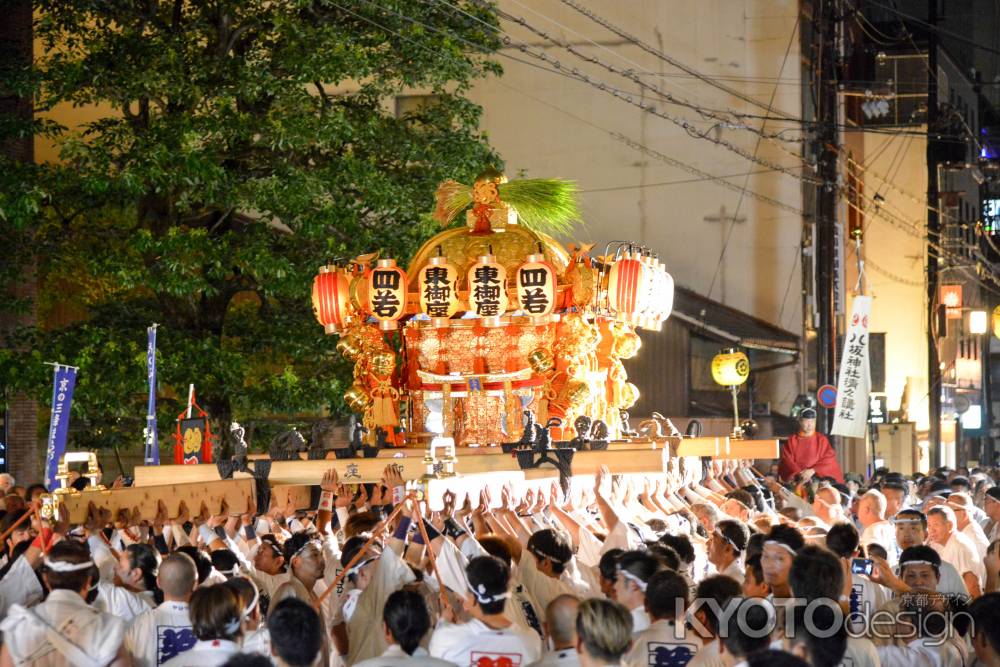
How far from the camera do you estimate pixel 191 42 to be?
16.8 m

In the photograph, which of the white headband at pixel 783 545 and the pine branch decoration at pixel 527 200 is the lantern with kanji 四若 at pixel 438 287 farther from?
the white headband at pixel 783 545

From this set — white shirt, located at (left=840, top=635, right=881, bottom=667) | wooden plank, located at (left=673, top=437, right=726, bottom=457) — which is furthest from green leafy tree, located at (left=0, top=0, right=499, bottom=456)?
white shirt, located at (left=840, top=635, right=881, bottom=667)

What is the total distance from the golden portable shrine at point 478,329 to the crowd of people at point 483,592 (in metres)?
5.77

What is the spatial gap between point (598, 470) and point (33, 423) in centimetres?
1151

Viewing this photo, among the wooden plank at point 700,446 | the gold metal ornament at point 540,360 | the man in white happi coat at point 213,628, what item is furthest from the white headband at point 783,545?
the gold metal ornament at point 540,360

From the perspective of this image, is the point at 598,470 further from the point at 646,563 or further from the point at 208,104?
the point at 208,104

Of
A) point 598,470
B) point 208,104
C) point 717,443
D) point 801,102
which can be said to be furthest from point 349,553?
→ point 801,102

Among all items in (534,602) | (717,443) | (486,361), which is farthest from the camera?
(486,361)

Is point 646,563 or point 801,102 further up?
point 801,102

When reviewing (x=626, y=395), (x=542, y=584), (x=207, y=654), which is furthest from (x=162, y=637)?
(x=626, y=395)

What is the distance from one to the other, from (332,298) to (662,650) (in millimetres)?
10507

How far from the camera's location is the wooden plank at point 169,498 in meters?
7.84

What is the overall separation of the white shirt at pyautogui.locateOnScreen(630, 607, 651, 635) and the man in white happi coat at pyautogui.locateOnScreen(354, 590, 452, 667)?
1.19 metres

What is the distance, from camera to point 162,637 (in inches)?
238
